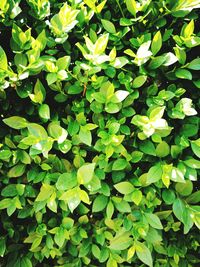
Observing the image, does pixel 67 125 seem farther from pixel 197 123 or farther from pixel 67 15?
pixel 197 123

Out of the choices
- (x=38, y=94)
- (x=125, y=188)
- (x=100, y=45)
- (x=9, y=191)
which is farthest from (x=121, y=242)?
(x=100, y=45)

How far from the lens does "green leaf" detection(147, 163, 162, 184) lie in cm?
168

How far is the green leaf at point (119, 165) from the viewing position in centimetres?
173

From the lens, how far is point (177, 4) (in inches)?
66.7

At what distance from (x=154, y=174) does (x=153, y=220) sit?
266 mm

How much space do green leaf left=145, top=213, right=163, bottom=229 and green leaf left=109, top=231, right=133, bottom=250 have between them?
16cm

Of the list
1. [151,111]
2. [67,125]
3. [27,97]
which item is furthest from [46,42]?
[151,111]

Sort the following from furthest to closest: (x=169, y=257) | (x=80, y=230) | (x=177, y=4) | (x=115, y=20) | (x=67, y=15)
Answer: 1. (x=169, y=257)
2. (x=80, y=230)
3. (x=115, y=20)
4. (x=177, y=4)
5. (x=67, y=15)

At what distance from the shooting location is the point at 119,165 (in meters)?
1.73

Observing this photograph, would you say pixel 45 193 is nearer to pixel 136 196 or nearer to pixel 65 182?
pixel 65 182

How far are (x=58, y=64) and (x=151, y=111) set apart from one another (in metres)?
0.49

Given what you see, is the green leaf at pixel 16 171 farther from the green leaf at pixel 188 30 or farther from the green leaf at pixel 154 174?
the green leaf at pixel 188 30

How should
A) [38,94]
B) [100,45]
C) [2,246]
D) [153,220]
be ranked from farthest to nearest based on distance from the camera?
[2,246]
[153,220]
[38,94]
[100,45]

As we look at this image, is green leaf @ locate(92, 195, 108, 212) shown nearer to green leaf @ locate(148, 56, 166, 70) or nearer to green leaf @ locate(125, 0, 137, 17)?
green leaf @ locate(148, 56, 166, 70)
